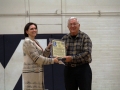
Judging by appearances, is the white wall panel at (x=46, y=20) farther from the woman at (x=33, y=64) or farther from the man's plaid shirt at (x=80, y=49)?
the woman at (x=33, y=64)

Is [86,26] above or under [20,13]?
under

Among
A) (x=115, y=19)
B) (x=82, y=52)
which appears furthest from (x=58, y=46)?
(x=115, y=19)

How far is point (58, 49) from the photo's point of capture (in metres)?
2.51

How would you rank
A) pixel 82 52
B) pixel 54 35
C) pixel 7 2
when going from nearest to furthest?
pixel 82 52
pixel 54 35
pixel 7 2

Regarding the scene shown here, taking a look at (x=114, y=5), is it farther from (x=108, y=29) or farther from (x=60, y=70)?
(x=60, y=70)

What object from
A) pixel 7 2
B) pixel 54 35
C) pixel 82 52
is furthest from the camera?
pixel 7 2

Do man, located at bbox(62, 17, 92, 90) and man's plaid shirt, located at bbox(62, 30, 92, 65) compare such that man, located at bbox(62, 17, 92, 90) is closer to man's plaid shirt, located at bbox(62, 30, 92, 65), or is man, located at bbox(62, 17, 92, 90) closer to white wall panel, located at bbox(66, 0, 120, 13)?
man's plaid shirt, located at bbox(62, 30, 92, 65)

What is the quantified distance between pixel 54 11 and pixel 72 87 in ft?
6.89

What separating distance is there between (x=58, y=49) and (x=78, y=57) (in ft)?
0.95

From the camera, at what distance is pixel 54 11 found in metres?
4.20

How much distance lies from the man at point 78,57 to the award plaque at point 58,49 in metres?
0.07

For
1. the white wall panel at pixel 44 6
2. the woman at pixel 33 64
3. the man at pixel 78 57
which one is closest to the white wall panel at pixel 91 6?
the white wall panel at pixel 44 6

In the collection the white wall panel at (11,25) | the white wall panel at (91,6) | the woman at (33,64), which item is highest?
the white wall panel at (91,6)

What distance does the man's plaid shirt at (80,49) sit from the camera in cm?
243
